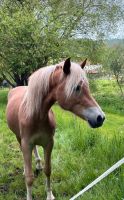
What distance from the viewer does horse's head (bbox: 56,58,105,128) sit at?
4.23m

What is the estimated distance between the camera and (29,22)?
2231cm

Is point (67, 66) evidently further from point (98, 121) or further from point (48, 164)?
point (48, 164)

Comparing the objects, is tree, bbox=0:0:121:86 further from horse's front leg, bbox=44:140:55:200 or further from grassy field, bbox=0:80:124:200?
horse's front leg, bbox=44:140:55:200

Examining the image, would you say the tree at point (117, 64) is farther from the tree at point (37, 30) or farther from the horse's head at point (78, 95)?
the horse's head at point (78, 95)

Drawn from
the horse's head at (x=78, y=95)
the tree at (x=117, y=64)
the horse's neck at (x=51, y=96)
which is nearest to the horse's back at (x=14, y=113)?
the horse's neck at (x=51, y=96)

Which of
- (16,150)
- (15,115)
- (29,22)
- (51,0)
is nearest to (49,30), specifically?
(29,22)

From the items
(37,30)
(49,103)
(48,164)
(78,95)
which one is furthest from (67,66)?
(37,30)

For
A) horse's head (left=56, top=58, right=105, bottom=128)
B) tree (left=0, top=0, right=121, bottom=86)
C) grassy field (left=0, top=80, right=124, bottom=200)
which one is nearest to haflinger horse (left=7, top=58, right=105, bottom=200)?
horse's head (left=56, top=58, right=105, bottom=128)

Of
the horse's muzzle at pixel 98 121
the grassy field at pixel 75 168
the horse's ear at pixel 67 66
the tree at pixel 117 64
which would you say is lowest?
the tree at pixel 117 64

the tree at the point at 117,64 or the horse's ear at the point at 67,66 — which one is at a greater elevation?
the horse's ear at the point at 67,66

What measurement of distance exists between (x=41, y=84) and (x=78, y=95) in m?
0.58

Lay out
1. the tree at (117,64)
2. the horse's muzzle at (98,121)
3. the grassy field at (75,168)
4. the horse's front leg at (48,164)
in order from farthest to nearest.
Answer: the tree at (117,64) < the horse's front leg at (48,164) < the grassy field at (75,168) < the horse's muzzle at (98,121)

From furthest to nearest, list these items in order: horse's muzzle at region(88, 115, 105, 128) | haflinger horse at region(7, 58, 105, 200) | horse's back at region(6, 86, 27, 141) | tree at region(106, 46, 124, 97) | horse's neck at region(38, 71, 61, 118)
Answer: tree at region(106, 46, 124, 97) → horse's back at region(6, 86, 27, 141) → horse's neck at region(38, 71, 61, 118) → haflinger horse at region(7, 58, 105, 200) → horse's muzzle at region(88, 115, 105, 128)

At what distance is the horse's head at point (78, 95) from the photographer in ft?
13.9
